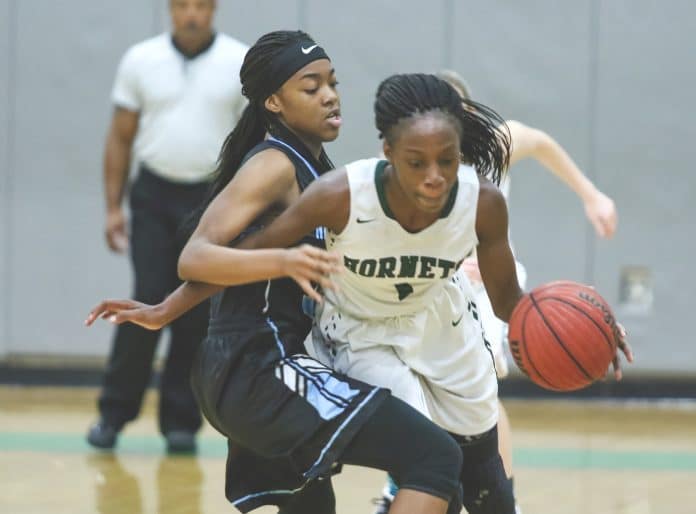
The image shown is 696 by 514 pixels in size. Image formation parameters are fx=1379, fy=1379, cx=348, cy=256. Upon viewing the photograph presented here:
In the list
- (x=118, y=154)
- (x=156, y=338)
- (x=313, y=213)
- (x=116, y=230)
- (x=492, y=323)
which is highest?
(x=313, y=213)

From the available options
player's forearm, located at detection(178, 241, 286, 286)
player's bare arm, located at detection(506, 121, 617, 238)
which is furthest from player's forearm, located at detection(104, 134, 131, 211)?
player's forearm, located at detection(178, 241, 286, 286)

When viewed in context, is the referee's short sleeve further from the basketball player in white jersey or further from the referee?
the basketball player in white jersey

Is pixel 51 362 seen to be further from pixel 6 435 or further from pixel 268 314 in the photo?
pixel 268 314

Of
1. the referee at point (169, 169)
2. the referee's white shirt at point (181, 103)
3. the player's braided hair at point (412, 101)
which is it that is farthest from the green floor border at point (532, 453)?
the player's braided hair at point (412, 101)

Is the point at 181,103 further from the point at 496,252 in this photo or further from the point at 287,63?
the point at 496,252

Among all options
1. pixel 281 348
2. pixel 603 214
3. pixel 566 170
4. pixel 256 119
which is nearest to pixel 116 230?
pixel 566 170

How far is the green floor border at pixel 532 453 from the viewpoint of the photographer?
662cm

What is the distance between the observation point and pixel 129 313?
389cm

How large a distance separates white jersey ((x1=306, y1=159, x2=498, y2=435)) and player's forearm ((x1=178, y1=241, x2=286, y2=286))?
0.97 ft

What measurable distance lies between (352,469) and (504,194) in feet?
6.38

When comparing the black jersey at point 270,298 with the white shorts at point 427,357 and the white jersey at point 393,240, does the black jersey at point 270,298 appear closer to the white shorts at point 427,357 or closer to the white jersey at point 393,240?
the white shorts at point 427,357

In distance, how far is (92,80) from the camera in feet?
28.9

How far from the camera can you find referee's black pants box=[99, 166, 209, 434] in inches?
269

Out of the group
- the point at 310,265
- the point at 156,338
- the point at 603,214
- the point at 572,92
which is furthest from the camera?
the point at 572,92
